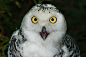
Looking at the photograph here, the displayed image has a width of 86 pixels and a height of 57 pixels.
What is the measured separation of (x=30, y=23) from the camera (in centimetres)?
208

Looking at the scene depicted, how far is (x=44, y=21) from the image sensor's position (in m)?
2.03

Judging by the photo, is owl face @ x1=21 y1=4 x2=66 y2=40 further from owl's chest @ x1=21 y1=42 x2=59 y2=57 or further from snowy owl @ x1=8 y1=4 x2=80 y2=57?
→ owl's chest @ x1=21 y1=42 x2=59 y2=57

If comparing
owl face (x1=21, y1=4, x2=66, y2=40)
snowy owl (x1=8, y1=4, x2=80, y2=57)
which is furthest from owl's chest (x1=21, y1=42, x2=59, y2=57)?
owl face (x1=21, y1=4, x2=66, y2=40)

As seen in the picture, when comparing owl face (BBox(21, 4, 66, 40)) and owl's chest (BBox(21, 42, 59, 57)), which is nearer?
owl face (BBox(21, 4, 66, 40))

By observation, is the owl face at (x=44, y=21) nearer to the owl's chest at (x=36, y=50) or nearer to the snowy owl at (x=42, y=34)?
the snowy owl at (x=42, y=34)

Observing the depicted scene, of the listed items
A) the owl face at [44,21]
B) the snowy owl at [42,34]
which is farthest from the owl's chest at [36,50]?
the owl face at [44,21]

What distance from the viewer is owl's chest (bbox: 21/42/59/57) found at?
7.21ft

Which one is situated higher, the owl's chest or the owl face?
the owl face

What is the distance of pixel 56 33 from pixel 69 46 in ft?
1.67

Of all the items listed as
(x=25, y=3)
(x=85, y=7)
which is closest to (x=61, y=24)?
(x=25, y=3)

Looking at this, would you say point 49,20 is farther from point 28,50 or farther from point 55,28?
point 28,50

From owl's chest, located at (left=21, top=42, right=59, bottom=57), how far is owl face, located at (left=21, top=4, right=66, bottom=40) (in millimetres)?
210

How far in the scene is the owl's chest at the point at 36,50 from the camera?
7.21 ft

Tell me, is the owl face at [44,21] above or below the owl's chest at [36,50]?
above
